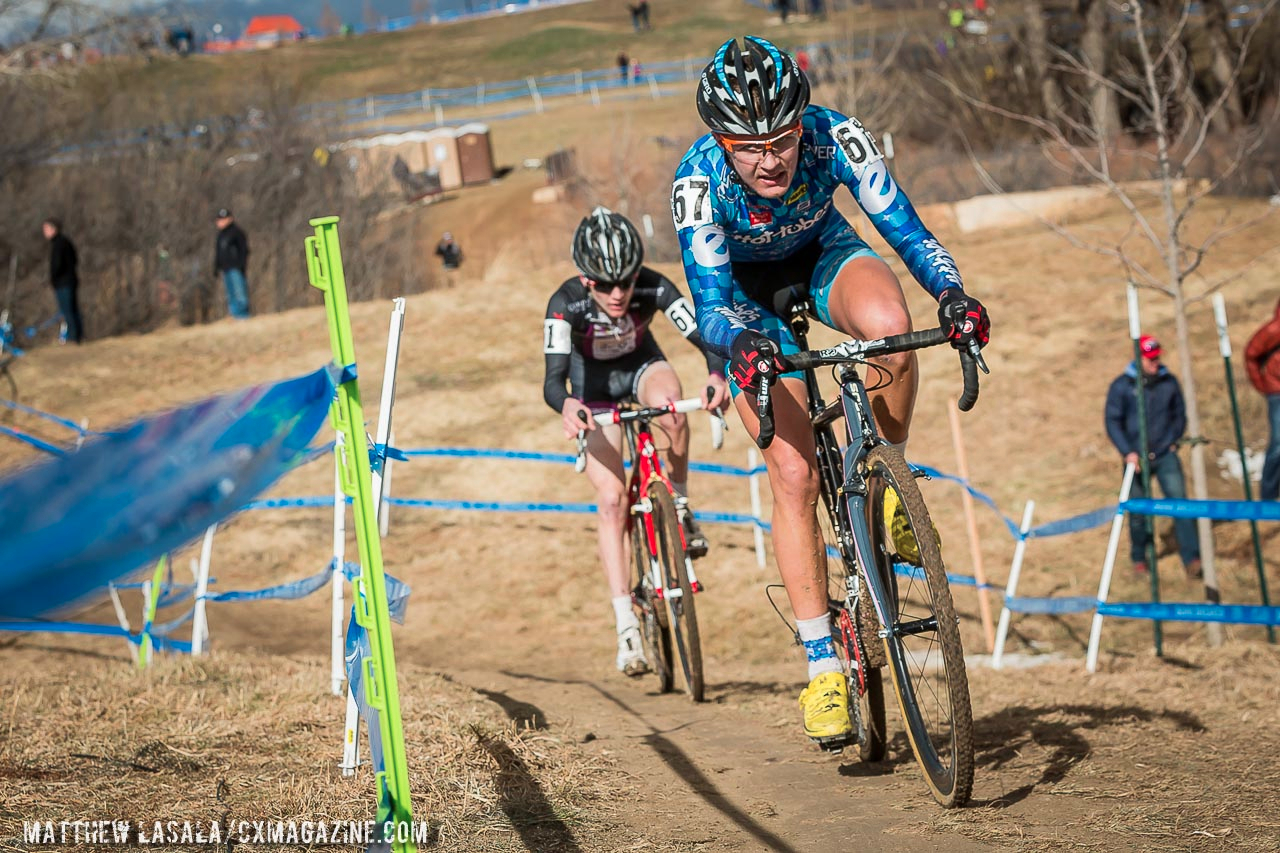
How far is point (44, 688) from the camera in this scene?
6.36 metres

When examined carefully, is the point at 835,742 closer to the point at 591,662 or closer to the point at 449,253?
the point at 591,662

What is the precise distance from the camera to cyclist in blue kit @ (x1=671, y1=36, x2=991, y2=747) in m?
4.29

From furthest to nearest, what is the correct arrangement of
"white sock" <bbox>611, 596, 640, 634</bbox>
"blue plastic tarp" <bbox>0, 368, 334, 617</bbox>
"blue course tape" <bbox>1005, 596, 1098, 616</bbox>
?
1. "blue course tape" <bbox>1005, 596, 1098, 616</bbox>
2. "white sock" <bbox>611, 596, 640, 634</bbox>
3. "blue plastic tarp" <bbox>0, 368, 334, 617</bbox>

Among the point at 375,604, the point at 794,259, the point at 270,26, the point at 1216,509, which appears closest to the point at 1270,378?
the point at 1216,509

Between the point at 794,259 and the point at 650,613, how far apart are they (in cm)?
262

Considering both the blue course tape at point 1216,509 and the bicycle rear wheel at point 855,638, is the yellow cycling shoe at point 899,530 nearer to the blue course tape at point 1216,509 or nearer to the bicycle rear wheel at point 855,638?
the bicycle rear wheel at point 855,638

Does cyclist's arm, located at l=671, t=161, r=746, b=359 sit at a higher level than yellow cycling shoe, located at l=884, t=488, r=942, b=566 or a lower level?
higher

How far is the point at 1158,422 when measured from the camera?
1091cm

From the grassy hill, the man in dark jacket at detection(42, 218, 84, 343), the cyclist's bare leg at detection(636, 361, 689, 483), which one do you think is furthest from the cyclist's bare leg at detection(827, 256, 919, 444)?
the grassy hill

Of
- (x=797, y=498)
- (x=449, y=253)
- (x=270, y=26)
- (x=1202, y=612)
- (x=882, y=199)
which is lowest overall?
(x=1202, y=612)

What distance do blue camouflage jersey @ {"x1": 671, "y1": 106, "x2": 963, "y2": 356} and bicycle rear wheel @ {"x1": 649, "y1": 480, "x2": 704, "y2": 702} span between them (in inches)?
77.4

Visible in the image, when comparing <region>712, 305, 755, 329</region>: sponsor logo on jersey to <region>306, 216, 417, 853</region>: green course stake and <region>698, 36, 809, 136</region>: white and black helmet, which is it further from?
<region>306, 216, 417, 853</region>: green course stake

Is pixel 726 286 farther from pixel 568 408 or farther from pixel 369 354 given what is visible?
pixel 369 354

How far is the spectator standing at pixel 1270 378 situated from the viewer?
10719 millimetres
